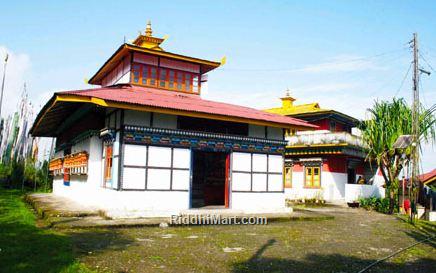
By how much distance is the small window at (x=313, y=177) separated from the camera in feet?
90.9

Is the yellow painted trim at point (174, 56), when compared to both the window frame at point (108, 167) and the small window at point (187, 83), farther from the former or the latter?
the window frame at point (108, 167)

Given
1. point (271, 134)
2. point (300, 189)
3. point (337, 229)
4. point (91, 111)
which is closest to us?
point (337, 229)

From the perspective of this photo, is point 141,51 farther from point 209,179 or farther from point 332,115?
point 332,115

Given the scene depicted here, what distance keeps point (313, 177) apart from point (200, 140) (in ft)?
47.8

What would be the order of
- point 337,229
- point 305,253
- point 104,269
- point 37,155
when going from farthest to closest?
point 37,155, point 337,229, point 305,253, point 104,269

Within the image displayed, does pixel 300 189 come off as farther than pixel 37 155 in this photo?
No

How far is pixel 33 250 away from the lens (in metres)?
8.05

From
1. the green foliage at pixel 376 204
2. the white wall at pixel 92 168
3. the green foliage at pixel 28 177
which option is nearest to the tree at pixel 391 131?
the green foliage at pixel 376 204

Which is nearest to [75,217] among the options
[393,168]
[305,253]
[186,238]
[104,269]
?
[186,238]

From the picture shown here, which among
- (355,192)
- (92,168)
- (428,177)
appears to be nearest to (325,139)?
(355,192)

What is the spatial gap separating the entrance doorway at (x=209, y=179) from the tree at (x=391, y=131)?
884 centimetres

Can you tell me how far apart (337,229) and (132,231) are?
24.6ft

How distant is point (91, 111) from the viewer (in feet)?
56.1

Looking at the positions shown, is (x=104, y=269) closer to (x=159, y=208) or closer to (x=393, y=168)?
(x=159, y=208)
